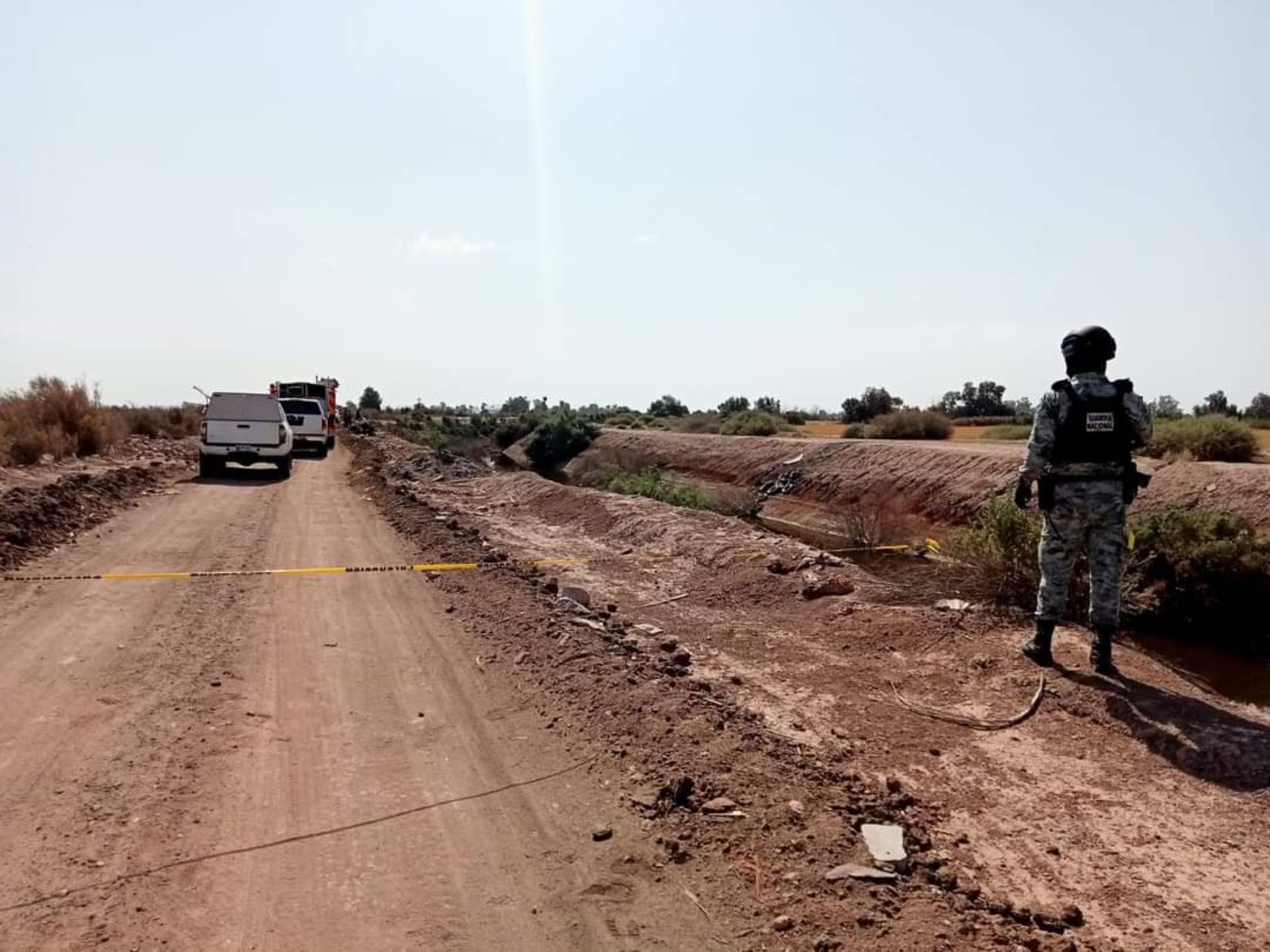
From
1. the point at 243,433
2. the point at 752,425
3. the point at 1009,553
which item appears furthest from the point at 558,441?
the point at 1009,553

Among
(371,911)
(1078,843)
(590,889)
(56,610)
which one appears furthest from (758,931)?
(56,610)

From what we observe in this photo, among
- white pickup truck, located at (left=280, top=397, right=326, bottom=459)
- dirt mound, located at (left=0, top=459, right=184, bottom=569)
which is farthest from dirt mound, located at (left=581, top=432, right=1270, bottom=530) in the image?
dirt mound, located at (left=0, top=459, right=184, bottom=569)

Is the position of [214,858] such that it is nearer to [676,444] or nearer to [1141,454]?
[1141,454]

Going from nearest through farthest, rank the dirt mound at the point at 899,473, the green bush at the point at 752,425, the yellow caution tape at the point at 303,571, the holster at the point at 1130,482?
the holster at the point at 1130,482, the yellow caution tape at the point at 303,571, the dirt mound at the point at 899,473, the green bush at the point at 752,425

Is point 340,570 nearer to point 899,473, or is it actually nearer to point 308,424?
point 899,473

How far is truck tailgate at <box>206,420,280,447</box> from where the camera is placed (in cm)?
2066

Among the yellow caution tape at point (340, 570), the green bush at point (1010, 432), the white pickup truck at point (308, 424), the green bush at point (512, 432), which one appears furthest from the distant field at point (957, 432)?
the yellow caution tape at point (340, 570)

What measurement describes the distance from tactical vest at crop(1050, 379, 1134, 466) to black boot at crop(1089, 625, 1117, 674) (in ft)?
4.00

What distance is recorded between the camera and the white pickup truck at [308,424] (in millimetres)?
31281

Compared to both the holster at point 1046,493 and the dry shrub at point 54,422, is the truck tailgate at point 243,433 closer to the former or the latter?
the dry shrub at point 54,422

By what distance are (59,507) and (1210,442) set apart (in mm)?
23773

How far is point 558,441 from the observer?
43250mm

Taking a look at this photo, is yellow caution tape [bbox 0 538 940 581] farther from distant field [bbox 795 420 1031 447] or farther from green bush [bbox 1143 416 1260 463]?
distant field [bbox 795 420 1031 447]

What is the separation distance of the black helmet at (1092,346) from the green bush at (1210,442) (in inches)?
644
